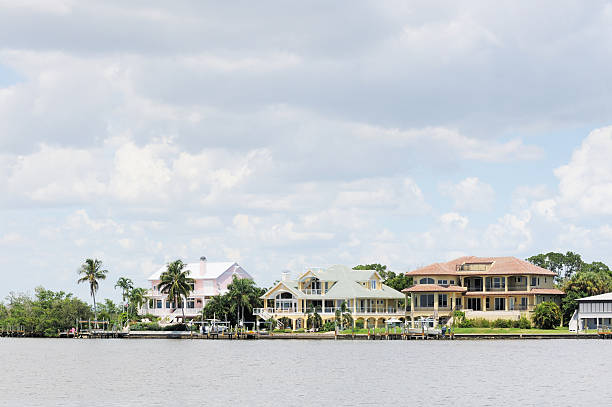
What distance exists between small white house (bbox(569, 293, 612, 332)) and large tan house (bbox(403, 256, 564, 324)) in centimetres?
620

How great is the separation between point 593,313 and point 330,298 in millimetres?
36003

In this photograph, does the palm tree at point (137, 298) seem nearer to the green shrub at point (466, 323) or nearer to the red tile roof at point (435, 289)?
the red tile roof at point (435, 289)

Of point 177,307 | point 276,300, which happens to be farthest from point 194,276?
point 276,300

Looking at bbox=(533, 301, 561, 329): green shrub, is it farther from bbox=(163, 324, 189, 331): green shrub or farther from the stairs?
the stairs

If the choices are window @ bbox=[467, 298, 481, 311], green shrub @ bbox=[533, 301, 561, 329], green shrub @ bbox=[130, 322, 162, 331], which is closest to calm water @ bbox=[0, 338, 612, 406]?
green shrub @ bbox=[533, 301, 561, 329]

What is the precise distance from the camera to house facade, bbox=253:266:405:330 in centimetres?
12638

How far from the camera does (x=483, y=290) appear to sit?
121875 mm

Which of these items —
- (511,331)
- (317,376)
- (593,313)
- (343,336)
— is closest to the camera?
(317,376)

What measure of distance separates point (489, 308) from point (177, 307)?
5251cm

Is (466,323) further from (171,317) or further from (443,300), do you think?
(171,317)

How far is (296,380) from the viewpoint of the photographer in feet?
200

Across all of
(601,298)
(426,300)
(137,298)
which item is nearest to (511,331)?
(601,298)

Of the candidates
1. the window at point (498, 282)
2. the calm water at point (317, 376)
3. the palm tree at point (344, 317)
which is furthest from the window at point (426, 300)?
the calm water at point (317, 376)

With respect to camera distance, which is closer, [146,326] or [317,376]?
[317,376]
